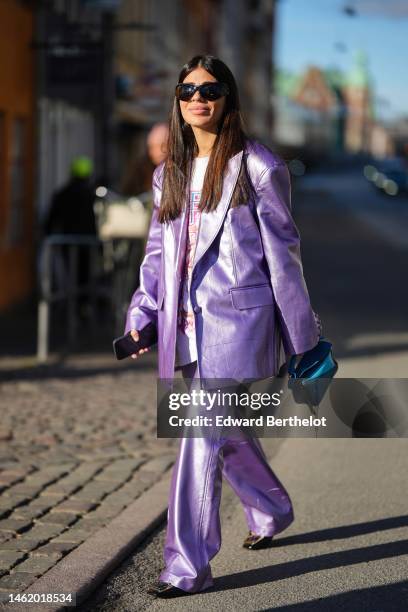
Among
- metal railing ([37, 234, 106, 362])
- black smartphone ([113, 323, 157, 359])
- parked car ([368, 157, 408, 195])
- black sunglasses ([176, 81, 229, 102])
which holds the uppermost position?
black sunglasses ([176, 81, 229, 102])

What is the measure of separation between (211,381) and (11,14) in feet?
37.1

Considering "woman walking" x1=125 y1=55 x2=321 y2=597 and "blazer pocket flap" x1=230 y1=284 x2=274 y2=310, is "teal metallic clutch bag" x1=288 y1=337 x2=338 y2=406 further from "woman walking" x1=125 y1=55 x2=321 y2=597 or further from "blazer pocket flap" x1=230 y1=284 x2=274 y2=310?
"blazer pocket flap" x1=230 y1=284 x2=274 y2=310

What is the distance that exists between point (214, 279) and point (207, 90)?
2.13ft

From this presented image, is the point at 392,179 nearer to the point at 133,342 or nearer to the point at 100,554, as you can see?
the point at 100,554

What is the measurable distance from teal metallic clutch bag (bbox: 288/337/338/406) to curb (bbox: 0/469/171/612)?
966 millimetres

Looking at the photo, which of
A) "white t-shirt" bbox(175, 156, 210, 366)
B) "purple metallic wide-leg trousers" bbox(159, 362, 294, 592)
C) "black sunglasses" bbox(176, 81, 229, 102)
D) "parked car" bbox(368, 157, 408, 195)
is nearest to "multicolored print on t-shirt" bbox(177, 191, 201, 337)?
"white t-shirt" bbox(175, 156, 210, 366)

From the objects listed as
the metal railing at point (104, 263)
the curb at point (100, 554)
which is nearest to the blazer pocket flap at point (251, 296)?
the curb at point (100, 554)

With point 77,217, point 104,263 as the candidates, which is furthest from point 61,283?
point 77,217

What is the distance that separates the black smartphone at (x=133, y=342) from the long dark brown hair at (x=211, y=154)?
0.40 meters

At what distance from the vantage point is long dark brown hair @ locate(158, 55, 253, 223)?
452cm

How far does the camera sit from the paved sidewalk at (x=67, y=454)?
17.4ft

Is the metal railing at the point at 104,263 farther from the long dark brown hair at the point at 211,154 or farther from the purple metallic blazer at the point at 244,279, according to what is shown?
the purple metallic blazer at the point at 244,279

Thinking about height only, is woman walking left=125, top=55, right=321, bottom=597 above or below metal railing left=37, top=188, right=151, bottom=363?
above

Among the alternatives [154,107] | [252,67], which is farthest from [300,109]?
[154,107]
